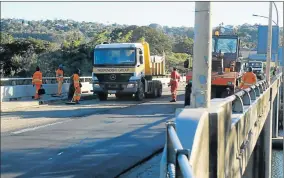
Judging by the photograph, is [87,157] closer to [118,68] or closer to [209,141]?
[209,141]

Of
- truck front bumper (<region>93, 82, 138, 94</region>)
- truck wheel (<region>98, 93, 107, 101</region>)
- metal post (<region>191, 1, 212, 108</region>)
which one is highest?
metal post (<region>191, 1, 212, 108</region>)

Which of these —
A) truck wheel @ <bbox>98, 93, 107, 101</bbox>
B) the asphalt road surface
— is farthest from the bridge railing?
truck wheel @ <bbox>98, 93, 107, 101</bbox>

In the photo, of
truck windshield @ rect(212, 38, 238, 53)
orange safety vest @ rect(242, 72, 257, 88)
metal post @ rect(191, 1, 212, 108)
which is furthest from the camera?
truck windshield @ rect(212, 38, 238, 53)

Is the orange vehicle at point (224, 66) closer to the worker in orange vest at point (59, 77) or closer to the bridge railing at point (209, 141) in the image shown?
the worker in orange vest at point (59, 77)

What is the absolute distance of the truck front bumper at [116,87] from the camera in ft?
77.8

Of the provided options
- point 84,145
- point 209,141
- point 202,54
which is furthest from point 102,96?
point 209,141

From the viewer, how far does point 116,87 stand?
78.3ft

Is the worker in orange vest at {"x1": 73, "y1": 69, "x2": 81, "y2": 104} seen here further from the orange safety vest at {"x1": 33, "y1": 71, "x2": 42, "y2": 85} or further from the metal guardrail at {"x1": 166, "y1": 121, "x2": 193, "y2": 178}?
the metal guardrail at {"x1": 166, "y1": 121, "x2": 193, "y2": 178}

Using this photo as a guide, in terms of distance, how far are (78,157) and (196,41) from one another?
4.50 metres

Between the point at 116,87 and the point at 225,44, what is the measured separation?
5799 millimetres

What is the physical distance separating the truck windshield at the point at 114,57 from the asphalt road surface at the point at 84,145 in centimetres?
732

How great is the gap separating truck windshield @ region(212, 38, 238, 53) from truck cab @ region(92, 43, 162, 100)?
3.93 meters

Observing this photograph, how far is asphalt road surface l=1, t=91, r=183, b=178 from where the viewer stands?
8023 millimetres

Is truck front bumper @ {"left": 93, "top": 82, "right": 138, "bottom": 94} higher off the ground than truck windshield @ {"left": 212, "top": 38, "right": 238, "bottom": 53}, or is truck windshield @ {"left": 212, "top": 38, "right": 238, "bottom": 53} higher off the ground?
truck windshield @ {"left": 212, "top": 38, "right": 238, "bottom": 53}
